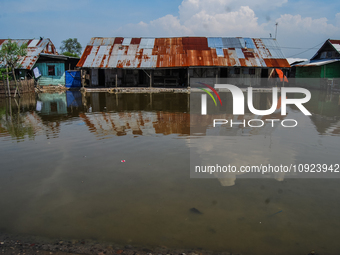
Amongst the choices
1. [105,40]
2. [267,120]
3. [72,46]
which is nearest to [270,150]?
[267,120]

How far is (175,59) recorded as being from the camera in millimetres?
26188

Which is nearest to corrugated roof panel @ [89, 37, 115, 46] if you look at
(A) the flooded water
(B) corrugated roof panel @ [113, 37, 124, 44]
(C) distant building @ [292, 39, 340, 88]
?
(B) corrugated roof panel @ [113, 37, 124, 44]

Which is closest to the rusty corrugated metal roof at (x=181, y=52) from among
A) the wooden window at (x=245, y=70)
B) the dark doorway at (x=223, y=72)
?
the wooden window at (x=245, y=70)

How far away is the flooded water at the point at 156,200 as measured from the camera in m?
3.43

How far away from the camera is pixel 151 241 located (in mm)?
3338

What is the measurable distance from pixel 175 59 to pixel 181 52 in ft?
4.63

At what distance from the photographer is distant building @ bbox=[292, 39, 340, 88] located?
28641 millimetres

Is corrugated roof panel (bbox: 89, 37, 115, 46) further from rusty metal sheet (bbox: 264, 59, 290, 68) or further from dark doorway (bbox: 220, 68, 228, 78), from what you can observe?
rusty metal sheet (bbox: 264, 59, 290, 68)

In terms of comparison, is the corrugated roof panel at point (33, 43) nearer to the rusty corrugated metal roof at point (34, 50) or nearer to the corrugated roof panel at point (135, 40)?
the rusty corrugated metal roof at point (34, 50)

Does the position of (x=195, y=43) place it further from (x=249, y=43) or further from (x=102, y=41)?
(x=102, y=41)

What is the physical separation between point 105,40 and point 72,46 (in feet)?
116

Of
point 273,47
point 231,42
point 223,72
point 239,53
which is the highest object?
point 231,42

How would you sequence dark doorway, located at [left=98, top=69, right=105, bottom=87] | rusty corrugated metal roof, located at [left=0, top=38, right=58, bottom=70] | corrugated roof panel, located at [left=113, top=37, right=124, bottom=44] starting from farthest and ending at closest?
dark doorway, located at [left=98, top=69, right=105, bottom=87] < corrugated roof panel, located at [left=113, top=37, right=124, bottom=44] < rusty corrugated metal roof, located at [left=0, top=38, right=58, bottom=70]

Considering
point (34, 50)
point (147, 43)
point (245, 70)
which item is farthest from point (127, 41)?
point (245, 70)
